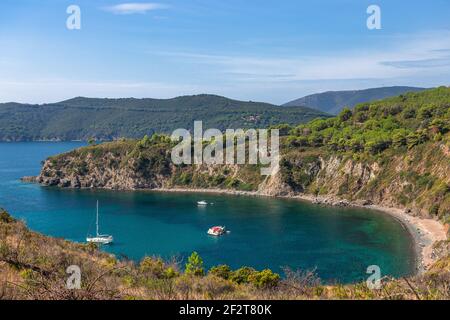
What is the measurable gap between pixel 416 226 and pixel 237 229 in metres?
24.8

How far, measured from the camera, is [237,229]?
218ft

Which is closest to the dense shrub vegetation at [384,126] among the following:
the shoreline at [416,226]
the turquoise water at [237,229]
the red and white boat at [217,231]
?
the shoreline at [416,226]

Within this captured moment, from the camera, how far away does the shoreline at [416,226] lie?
48656 millimetres

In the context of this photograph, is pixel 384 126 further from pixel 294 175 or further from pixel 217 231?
pixel 217 231

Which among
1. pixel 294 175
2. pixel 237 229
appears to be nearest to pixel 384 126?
pixel 294 175

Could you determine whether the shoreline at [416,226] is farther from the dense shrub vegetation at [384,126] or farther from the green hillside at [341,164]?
the dense shrub vegetation at [384,126]

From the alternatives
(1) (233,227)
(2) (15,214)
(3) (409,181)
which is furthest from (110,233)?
(3) (409,181)

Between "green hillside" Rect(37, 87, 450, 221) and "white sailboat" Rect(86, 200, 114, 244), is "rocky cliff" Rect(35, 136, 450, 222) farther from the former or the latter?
"white sailboat" Rect(86, 200, 114, 244)

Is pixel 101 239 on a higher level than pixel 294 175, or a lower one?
lower

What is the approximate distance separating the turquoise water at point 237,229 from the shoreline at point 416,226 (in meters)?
1.15

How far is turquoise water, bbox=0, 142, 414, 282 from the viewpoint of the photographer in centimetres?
5072

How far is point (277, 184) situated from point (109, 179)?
44958 mm

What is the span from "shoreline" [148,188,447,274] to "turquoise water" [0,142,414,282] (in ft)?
3.79
